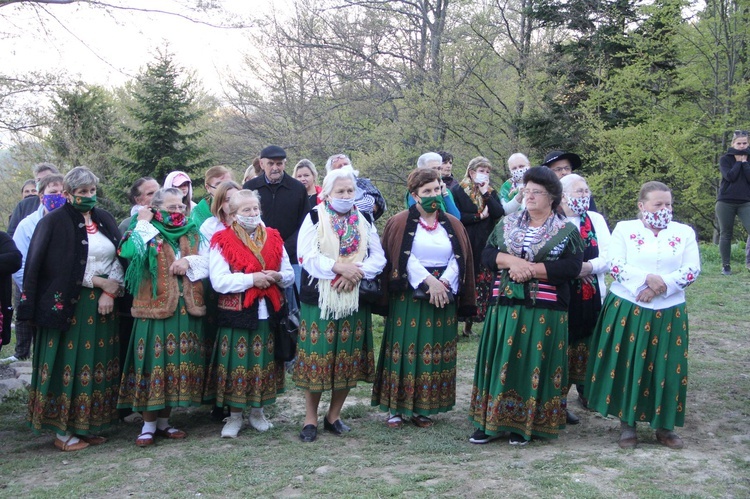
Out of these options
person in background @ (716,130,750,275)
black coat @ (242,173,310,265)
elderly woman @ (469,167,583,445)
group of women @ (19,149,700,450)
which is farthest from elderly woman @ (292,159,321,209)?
person in background @ (716,130,750,275)

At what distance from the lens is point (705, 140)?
15758 mm

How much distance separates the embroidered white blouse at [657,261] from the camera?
4.72 metres

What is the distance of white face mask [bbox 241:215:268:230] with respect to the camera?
5277 mm

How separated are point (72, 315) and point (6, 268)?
56 centimetres

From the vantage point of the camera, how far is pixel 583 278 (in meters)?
5.35

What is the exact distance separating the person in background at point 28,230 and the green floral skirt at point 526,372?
335 cm

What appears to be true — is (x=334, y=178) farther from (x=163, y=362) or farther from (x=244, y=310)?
(x=163, y=362)

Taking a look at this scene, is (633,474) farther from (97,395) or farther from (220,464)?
(97,395)

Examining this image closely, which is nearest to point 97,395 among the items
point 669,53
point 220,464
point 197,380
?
point 197,380

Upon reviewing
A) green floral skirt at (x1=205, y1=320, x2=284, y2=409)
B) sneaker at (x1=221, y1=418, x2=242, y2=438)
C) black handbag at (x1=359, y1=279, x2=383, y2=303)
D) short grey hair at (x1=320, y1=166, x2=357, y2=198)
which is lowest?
sneaker at (x1=221, y1=418, x2=242, y2=438)

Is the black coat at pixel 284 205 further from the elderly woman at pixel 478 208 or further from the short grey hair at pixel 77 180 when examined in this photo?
the short grey hair at pixel 77 180

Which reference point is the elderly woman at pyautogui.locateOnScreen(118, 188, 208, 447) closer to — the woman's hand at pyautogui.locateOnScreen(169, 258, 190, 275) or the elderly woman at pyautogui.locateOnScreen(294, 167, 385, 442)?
the woman's hand at pyautogui.locateOnScreen(169, 258, 190, 275)

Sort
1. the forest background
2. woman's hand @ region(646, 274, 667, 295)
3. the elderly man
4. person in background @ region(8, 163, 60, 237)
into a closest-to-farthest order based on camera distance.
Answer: woman's hand @ region(646, 274, 667, 295) → the elderly man → person in background @ region(8, 163, 60, 237) → the forest background

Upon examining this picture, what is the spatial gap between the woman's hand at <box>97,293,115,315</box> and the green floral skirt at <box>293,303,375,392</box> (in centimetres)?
142
